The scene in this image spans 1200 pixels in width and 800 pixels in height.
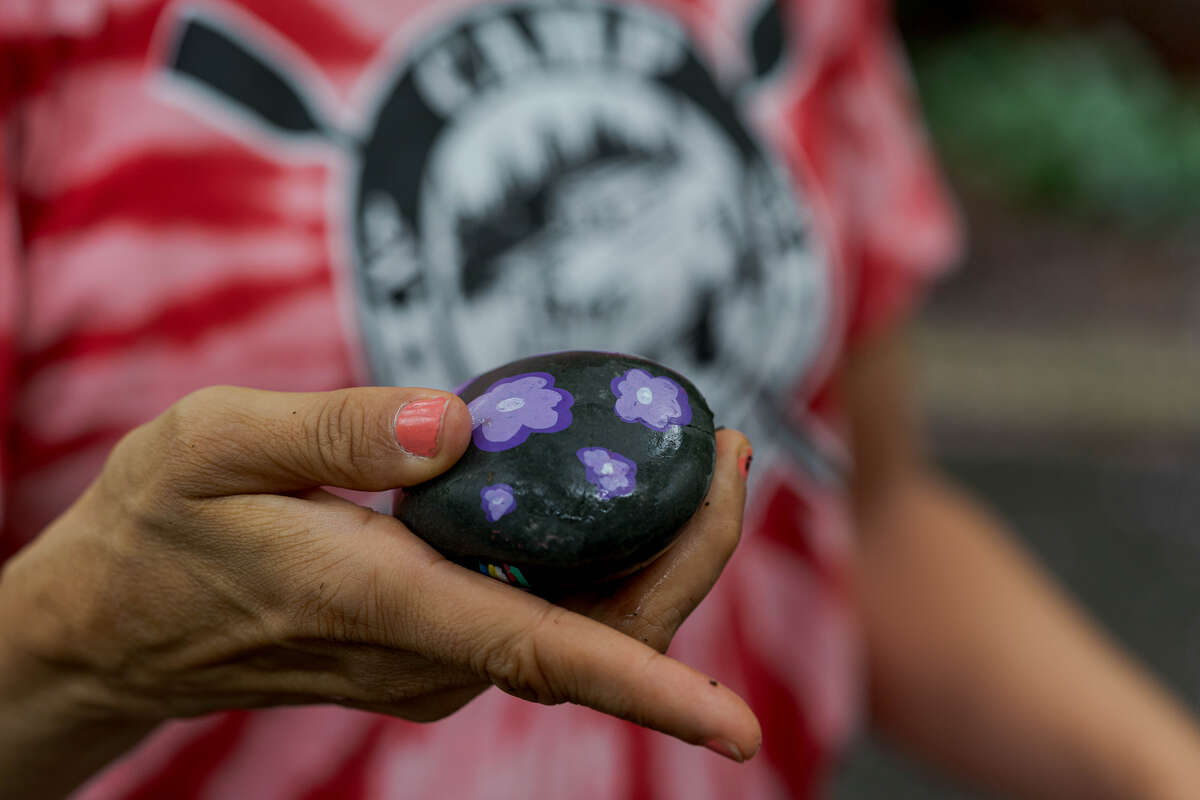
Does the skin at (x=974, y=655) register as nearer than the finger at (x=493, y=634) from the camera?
No

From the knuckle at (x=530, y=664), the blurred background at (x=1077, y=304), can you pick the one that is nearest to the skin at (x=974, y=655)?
the knuckle at (x=530, y=664)

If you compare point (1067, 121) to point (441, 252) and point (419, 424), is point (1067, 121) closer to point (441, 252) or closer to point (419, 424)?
point (441, 252)

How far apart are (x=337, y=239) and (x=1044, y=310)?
549cm

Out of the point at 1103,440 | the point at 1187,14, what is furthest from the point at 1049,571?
the point at 1187,14

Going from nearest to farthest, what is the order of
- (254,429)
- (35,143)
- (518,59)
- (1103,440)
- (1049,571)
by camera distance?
(254,429)
(35,143)
(518,59)
(1049,571)
(1103,440)

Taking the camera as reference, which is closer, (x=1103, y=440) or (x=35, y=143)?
(x=35, y=143)

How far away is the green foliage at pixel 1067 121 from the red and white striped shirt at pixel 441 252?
17.8 ft

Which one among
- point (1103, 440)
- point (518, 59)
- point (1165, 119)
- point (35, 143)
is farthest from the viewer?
point (1165, 119)

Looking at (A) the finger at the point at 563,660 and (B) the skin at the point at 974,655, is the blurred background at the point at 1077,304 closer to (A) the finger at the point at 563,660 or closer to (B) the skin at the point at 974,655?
(B) the skin at the point at 974,655

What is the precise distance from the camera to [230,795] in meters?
1.20

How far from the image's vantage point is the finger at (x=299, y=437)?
2.42 ft

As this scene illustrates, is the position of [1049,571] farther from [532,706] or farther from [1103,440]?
[532,706]

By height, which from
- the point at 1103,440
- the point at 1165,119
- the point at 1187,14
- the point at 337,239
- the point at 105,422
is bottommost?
the point at 1103,440

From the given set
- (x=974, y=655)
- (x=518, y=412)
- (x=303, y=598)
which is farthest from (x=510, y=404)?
(x=974, y=655)
